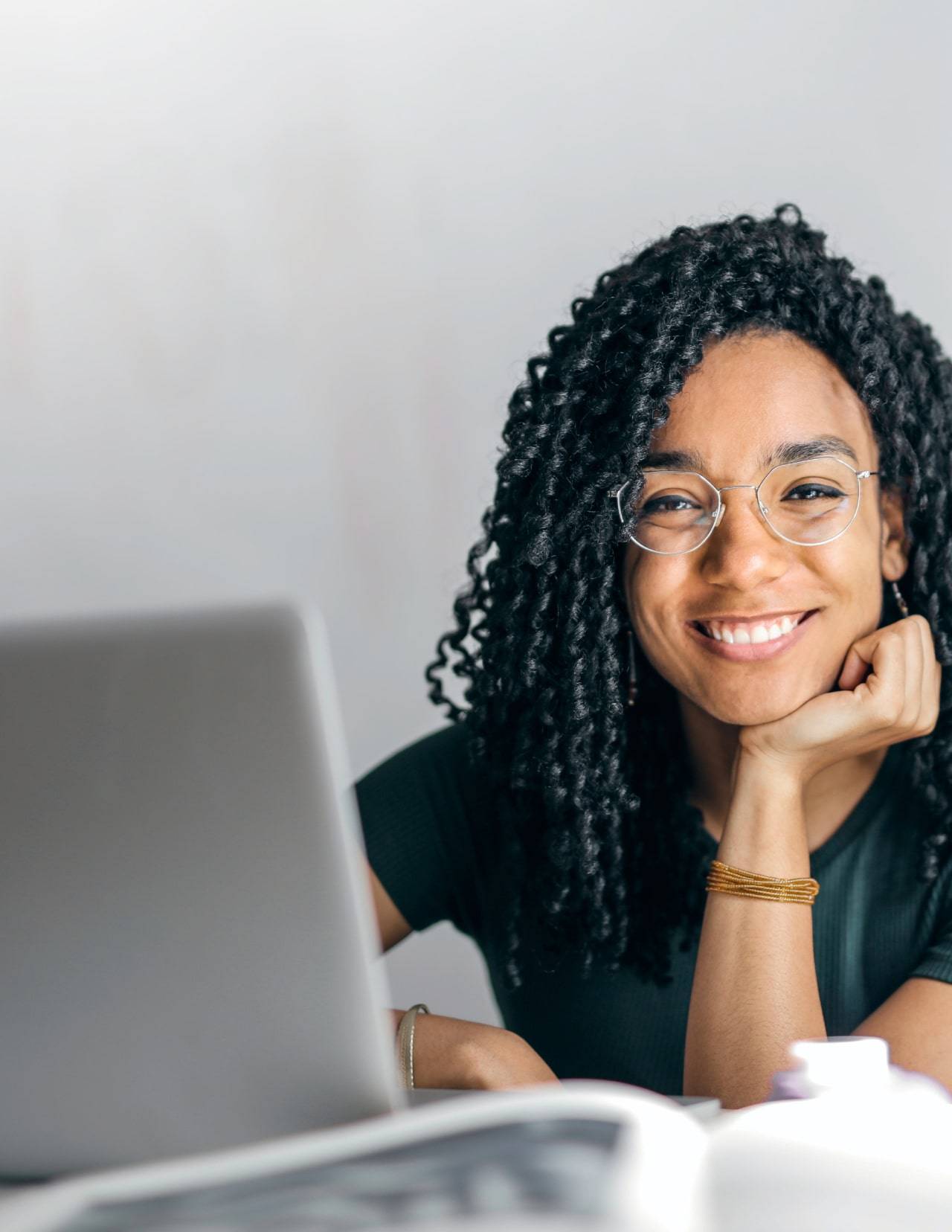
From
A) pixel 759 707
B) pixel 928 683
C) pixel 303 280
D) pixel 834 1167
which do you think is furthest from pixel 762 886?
pixel 303 280

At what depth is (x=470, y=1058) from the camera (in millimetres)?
1088

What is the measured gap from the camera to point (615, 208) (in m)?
2.21

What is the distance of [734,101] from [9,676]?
1.89 m

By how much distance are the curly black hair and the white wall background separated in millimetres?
752

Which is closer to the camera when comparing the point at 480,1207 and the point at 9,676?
the point at 480,1207

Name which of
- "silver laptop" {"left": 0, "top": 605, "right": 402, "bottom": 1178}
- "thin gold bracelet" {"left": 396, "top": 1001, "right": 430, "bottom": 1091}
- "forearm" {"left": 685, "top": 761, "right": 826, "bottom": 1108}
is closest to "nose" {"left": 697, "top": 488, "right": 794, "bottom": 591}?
"forearm" {"left": 685, "top": 761, "right": 826, "bottom": 1108}

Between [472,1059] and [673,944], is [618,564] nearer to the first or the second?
[673,944]

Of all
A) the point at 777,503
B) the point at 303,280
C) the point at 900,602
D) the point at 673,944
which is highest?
the point at 303,280

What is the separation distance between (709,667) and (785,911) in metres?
0.27

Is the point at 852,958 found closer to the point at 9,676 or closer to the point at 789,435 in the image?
the point at 789,435

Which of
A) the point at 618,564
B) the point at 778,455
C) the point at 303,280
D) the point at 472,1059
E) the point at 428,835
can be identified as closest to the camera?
the point at 472,1059

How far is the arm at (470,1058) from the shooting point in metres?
1.08

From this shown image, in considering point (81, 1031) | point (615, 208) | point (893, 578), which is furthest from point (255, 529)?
point (81, 1031)

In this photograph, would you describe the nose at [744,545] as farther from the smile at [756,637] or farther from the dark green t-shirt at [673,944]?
the dark green t-shirt at [673,944]
